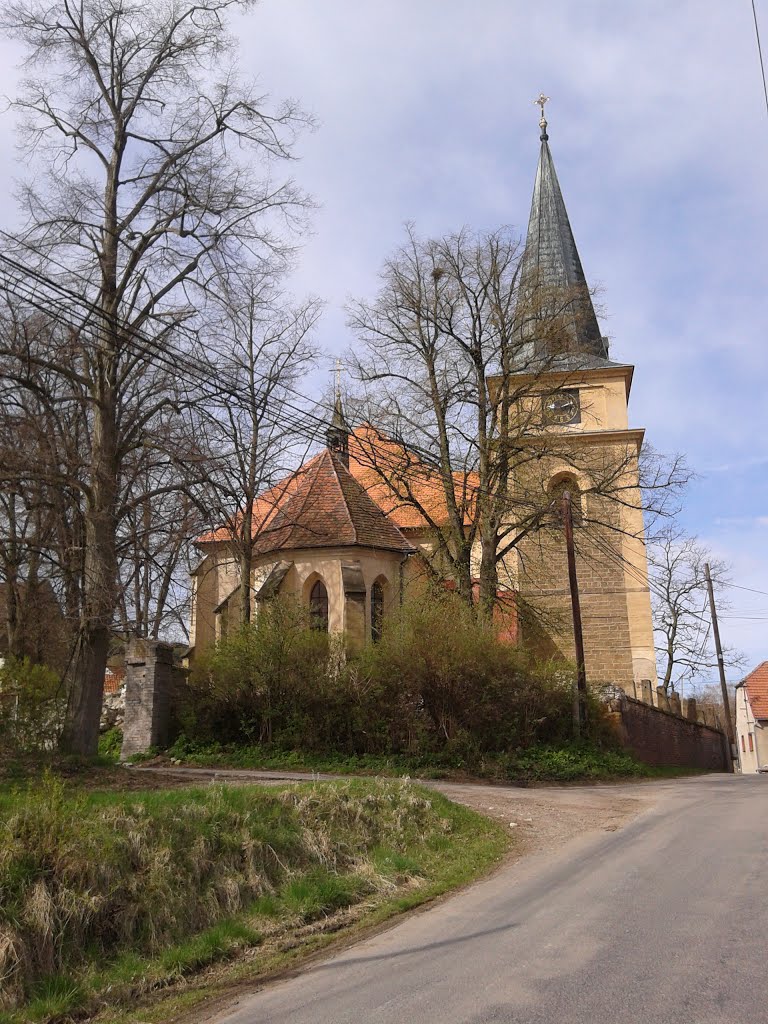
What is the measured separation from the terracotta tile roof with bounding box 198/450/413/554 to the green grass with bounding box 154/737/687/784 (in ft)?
25.3

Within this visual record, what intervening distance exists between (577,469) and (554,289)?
5021 mm

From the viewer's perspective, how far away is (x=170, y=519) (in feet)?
51.9

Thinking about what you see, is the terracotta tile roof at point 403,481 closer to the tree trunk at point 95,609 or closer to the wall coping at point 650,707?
the tree trunk at point 95,609

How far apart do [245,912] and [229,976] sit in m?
1.17

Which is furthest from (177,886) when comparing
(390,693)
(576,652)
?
(576,652)

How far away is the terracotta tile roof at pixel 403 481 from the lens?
75.7ft

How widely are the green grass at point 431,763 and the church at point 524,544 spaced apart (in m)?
3.36

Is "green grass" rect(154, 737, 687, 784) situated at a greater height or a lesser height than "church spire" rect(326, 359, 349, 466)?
lesser

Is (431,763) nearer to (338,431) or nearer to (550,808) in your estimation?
(550,808)

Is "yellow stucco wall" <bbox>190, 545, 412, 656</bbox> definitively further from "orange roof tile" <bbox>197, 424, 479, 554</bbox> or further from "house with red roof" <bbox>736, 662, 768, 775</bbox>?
"house with red roof" <bbox>736, 662, 768, 775</bbox>

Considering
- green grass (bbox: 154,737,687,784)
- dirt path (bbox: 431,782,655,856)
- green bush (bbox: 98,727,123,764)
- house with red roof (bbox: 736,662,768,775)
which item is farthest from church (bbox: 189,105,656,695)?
house with red roof (bbox: 736,662,768,775)

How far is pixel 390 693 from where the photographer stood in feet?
64.7

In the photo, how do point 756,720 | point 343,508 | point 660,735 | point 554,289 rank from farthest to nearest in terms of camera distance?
point 756,720
point 343,508
point 660,735
point 554,289

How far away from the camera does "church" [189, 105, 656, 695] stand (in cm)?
2469
